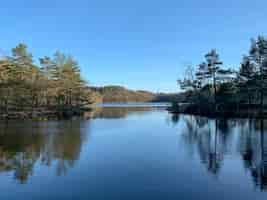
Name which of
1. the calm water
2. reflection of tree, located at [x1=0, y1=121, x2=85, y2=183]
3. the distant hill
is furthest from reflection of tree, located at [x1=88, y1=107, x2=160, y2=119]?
the distant hill

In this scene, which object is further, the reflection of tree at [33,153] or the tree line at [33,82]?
the tree line at [33,82]

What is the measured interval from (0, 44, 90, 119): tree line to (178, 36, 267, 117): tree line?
2269 centimetres

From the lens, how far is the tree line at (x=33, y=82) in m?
30.8

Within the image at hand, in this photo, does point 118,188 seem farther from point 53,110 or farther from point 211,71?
point 211,71

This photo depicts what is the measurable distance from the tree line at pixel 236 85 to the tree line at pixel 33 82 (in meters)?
22.7

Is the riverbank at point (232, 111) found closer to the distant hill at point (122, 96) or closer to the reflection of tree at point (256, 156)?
the reflection of tree at point (256, 156)

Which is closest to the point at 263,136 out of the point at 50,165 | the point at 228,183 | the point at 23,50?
the point at 228,183

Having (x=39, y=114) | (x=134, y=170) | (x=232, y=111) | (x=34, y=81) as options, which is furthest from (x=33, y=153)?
(x=232, y=111)

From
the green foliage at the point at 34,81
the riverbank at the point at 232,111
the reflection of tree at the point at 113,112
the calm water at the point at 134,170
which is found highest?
the green foliage at the point at 34,81

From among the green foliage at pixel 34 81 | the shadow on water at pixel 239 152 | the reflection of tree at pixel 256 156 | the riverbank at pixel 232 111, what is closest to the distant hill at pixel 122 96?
the green foliage at pixel 34 81

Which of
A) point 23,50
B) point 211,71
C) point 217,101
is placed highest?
point 23,50

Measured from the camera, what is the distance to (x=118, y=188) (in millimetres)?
6883

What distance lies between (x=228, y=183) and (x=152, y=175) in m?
2.52

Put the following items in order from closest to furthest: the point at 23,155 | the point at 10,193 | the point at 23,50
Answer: the point at 10,193, the point at 23,155, the point at 23,50
